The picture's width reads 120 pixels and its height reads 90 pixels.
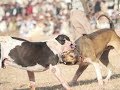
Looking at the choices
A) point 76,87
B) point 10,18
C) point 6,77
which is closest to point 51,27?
point 10,18

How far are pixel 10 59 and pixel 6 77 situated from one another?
15.2ft

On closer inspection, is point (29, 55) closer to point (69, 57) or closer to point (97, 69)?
point (69, 57)

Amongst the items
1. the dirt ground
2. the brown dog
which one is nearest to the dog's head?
the brown dog

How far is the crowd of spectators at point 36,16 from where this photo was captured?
1001 inches

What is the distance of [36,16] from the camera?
1000 inches

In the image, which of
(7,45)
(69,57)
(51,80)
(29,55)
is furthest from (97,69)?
(51,80)

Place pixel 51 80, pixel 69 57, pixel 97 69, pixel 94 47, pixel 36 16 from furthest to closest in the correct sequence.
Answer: pixel 36 16 < pixel 51 80 < pixel 94 47 < pixel 97 69 < pixel 69 57

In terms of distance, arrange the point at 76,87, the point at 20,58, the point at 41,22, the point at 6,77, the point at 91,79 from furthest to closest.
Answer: the point at 41,22
the point at 6,77
the point at 91,79
the point at 76,87
the point at 20,58

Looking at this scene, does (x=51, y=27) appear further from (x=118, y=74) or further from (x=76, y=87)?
(x=76, y=87)

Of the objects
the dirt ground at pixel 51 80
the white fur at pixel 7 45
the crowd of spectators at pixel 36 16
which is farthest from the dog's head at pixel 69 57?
the crowd of spectators at pixel 36 16

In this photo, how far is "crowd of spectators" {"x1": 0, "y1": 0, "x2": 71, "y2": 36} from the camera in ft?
83.4

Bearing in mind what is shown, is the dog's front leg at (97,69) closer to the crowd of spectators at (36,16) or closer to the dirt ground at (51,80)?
the dirt ground at (51,80)

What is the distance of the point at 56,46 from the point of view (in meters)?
10.3

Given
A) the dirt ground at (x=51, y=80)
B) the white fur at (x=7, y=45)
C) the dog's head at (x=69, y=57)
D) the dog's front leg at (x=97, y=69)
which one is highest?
the white fur at (x=7, y=45)
